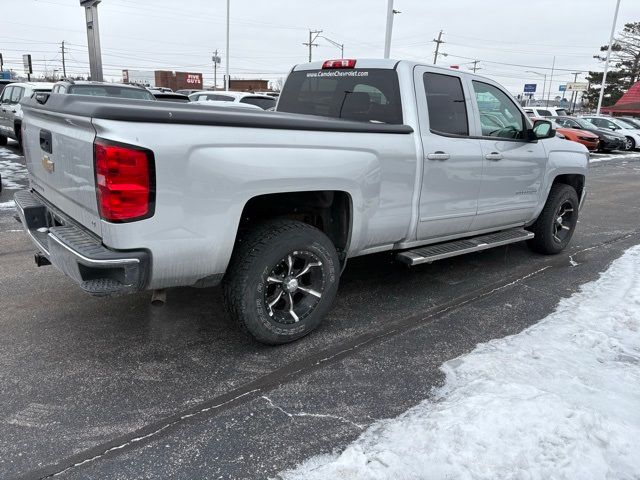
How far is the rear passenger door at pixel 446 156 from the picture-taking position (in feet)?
13.1

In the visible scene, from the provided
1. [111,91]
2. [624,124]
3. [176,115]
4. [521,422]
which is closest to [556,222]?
[521,422]

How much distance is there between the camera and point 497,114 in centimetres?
489

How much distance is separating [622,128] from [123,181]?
89.2 feet

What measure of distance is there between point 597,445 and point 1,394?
3.11m

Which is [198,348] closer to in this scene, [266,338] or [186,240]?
[266,338]

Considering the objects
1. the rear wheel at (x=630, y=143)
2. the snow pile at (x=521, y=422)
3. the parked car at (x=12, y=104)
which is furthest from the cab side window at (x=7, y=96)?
the rear wheel at (x=630, y=143)

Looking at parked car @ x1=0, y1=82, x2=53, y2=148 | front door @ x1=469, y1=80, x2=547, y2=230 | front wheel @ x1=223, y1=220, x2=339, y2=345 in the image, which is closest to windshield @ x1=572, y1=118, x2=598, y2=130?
front door @ x1=469, y1=80, x2=547, y2=230

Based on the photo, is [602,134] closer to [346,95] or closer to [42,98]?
[346,95]

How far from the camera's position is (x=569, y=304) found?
437cm

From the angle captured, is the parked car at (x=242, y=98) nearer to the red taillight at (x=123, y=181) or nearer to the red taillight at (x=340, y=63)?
the red taillight at (x=340, y=63)

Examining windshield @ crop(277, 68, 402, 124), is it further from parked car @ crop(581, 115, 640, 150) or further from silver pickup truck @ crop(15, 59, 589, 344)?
parked car @ crop(581, 115, 640, 150)

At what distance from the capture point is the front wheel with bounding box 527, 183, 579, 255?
5.68m

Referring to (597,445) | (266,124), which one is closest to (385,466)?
(597,445)

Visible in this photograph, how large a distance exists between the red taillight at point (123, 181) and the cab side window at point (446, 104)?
238cm
